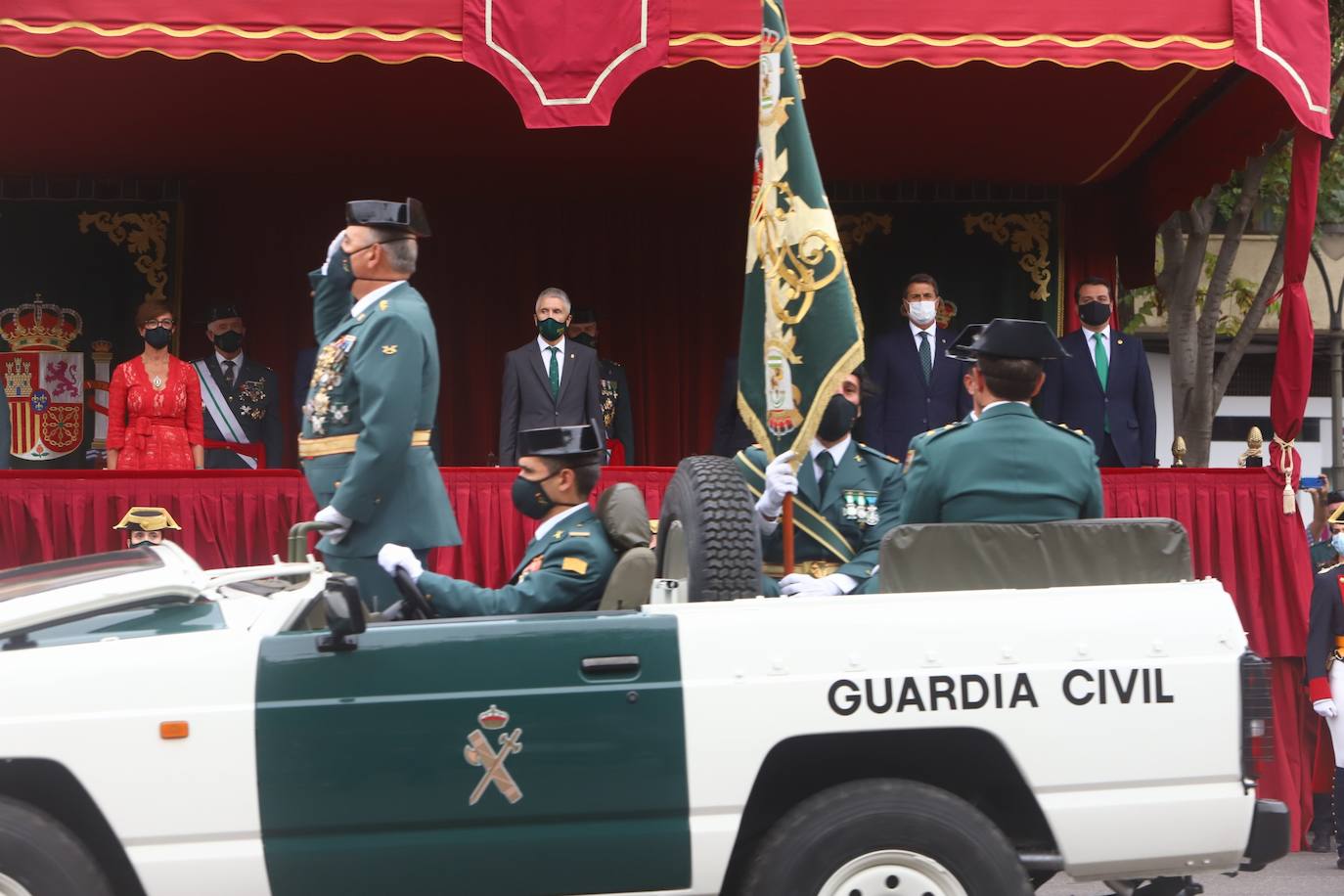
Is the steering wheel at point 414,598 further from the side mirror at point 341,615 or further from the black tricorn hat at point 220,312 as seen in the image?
the black tricorn hat at point 220,312

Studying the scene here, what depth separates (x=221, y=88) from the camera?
10.7 metres

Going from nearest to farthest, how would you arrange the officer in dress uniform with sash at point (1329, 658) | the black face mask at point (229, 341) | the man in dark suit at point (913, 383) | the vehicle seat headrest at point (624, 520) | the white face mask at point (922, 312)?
the vehicle seat headrest at point (624, 520) → the officer in dress uniform with sash at point (1329, 658) → the white face mask at point (922, 312) → the man in dark suit at point (913, 383) → the black face mask at point (229, 341)

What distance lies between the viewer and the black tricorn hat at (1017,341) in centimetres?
518

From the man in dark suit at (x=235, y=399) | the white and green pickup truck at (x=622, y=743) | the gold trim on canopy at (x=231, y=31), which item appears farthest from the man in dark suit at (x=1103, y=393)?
the white and green pickup truck at (x=622, y=743)

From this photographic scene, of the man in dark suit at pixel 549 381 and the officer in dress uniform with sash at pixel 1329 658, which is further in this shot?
the man in dark suit at pixel 549 381

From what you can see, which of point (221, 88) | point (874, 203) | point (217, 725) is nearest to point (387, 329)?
point (217, 725)

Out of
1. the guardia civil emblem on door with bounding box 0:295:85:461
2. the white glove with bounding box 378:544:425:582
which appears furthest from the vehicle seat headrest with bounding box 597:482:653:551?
the guardia civil emblem on door with bounding box 0:295:85:461

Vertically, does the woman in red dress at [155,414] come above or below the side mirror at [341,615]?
above

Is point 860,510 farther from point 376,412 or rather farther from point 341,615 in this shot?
point 341,615

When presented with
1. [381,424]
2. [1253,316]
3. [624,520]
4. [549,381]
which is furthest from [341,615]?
[1253,316]

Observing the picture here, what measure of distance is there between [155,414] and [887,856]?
6.87m

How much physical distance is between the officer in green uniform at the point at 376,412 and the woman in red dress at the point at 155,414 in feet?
14.1

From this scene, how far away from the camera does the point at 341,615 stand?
4.04 meters

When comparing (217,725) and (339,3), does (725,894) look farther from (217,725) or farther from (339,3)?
(339,3)
